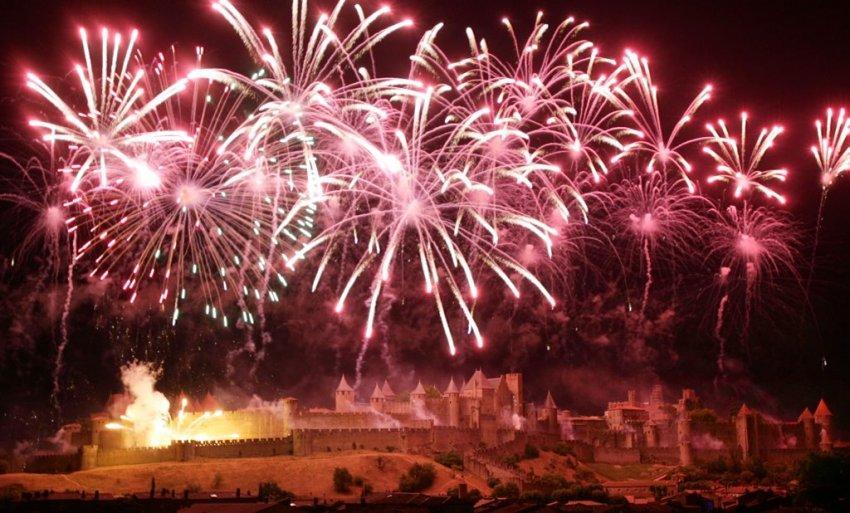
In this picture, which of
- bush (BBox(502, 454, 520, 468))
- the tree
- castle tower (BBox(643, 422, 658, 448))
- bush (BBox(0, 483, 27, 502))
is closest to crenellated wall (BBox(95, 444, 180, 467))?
bush (BBox(0, 483, 27, 502))

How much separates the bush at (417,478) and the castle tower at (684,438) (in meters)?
26.4

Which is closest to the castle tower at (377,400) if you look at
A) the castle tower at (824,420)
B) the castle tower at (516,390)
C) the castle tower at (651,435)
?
the castle tower at (516,390)

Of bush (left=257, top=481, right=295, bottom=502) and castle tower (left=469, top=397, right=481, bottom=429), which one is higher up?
castle tower (left=469, top=397, right=481, bottom=429)

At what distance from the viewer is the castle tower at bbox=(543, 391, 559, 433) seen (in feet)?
278

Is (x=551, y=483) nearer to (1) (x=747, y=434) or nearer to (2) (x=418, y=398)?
(2) (x=418, y=398)

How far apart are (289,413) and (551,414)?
2432cm

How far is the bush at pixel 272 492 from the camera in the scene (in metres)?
50.5

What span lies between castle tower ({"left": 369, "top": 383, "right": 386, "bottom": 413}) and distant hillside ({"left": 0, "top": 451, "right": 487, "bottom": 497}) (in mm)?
15828

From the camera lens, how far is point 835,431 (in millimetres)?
85750

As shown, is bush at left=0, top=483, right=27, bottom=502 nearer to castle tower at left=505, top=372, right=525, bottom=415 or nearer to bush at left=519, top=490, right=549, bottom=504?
bush at left=519, top=490, right=549, bottom=504

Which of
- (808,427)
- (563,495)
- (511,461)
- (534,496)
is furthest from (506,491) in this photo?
(808,427)

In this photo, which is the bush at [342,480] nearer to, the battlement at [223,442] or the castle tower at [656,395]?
the battlement at [223,442]

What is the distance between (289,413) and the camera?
72750 millimetres

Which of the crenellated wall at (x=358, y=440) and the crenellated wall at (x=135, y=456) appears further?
the crenellated wall at (x=358, y=440)
